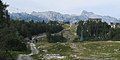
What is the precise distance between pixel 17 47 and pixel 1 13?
1696 inches

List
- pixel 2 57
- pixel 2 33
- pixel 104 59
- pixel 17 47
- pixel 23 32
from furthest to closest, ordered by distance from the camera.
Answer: pixel 23 32, pixel 17 47, pixel 104 59, pixel 2 57, pixel 2 33

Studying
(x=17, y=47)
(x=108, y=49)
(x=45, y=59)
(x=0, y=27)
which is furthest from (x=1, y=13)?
(x=108, y=49)

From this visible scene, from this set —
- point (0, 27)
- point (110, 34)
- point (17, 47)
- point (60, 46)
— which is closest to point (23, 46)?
point (17, 47)

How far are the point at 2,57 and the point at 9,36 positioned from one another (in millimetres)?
4915

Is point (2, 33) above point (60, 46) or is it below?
above

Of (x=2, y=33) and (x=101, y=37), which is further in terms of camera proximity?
(x=101, y=37)

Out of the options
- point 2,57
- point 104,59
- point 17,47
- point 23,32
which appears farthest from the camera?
point 23,32

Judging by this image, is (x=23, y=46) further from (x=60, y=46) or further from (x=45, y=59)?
(x=45, y=59)

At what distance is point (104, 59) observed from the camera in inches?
3305

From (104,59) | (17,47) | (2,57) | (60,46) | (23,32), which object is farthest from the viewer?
(23,32)

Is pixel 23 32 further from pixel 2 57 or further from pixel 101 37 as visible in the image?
pixel 2 57

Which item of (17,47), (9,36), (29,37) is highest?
(9,36)

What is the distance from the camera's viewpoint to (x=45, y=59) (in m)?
84.2

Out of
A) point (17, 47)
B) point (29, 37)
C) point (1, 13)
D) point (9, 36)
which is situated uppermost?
point (1, 13)
